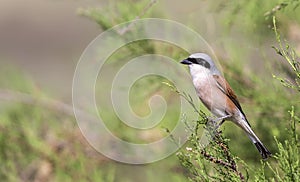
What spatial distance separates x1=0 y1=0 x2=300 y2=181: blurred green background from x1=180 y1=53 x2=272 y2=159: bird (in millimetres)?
266

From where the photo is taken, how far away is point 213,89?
2766mm

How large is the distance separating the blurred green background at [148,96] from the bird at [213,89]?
0.27 m

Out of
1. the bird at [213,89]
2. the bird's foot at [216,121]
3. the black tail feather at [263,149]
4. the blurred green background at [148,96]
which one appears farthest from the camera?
the blurred green background at [148,96]

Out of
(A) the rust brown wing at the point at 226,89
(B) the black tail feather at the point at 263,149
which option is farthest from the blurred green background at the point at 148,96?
(B) the black tail feather at the point at 263,149

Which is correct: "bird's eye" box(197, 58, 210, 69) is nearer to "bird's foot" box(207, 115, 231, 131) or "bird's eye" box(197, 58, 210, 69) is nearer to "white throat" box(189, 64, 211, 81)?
"white throat" box(189, 64, 211, 81)

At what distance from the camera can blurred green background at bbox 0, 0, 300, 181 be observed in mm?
3186

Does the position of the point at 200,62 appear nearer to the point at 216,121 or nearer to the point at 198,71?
the point at 198,71

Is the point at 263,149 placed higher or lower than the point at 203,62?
lower

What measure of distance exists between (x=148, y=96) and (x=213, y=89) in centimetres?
74

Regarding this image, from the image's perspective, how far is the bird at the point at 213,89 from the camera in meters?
2.69

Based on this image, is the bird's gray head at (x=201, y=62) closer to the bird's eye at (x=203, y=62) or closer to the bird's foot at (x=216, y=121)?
the bird's eye at (x=203, y=62)

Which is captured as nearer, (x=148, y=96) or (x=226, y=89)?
(x=226, y=89)

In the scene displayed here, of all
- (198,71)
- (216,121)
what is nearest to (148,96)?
(198,71)

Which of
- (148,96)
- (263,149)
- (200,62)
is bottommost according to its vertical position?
(148,96)
